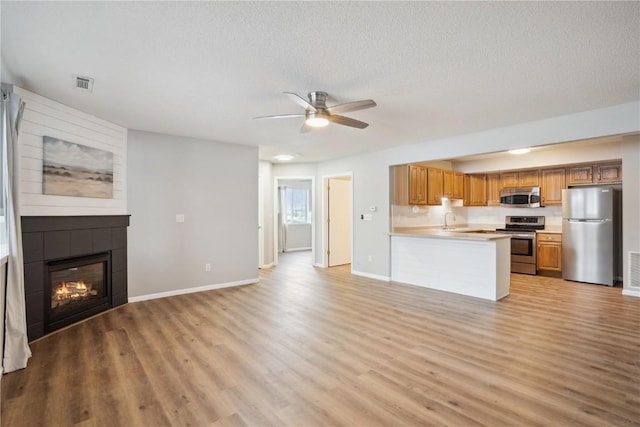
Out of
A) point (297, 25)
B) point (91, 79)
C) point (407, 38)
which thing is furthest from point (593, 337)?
point (91, 79)

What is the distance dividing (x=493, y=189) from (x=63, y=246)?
7.83 meters

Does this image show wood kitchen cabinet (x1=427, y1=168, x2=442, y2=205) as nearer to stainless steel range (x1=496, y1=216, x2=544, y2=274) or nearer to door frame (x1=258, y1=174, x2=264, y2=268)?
stainless steel range (x1=496, y1=216, x2=544, y2=274)

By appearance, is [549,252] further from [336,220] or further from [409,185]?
[336,220]

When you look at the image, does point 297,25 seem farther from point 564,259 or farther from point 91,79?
point 564,259

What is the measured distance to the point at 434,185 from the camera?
20.8 ft

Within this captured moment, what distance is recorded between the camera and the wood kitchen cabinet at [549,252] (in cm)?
604

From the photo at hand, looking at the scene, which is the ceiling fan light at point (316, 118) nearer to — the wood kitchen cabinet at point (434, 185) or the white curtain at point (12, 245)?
the white curtain at point (12, 245)

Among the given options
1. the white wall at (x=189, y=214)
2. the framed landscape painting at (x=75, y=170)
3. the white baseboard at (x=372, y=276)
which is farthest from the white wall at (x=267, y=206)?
the framed landscape painting at (x=75, y=170)

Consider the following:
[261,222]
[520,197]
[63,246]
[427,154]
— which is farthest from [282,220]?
[63,246]

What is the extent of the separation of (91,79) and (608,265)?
7670mm

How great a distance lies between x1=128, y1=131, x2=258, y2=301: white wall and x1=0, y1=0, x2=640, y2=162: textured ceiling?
1.04 meters

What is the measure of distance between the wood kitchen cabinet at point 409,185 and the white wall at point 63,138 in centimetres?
446

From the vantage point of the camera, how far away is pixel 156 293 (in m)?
4.67

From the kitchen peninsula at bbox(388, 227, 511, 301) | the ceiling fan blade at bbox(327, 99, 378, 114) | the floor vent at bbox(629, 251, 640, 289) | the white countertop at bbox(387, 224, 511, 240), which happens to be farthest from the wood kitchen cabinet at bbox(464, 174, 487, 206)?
the ceiling fan blade at bbox(327, 99, 378, 114)
